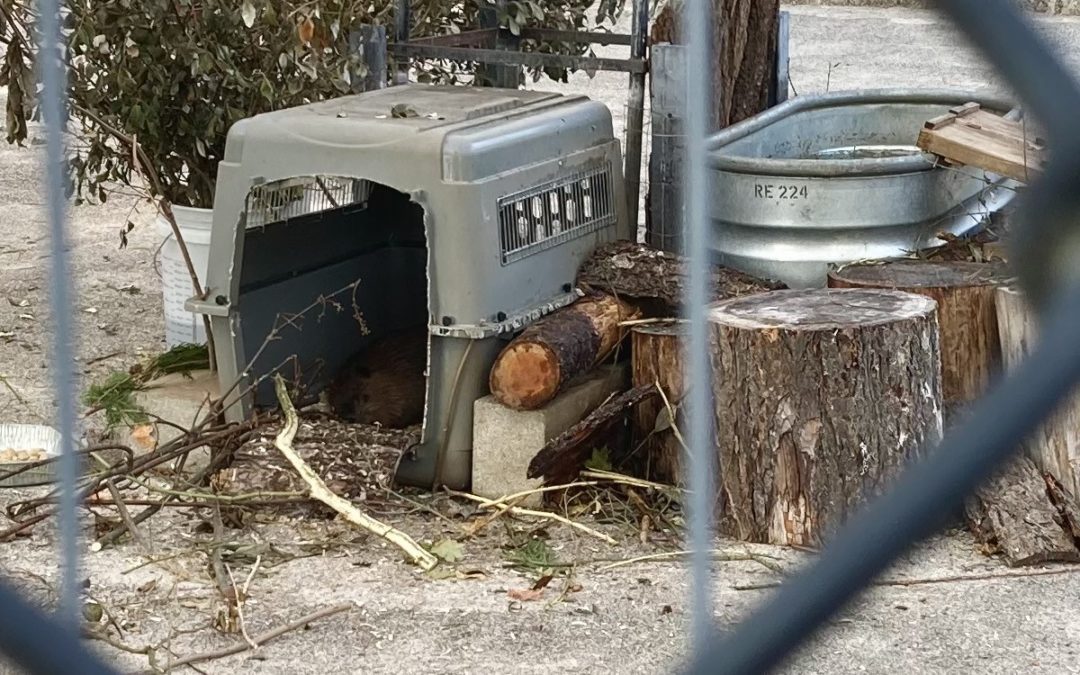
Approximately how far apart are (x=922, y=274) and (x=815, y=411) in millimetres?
829

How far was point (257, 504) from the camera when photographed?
11.0 feet

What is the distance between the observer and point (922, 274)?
12.4ft

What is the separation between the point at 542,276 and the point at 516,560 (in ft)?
2.59

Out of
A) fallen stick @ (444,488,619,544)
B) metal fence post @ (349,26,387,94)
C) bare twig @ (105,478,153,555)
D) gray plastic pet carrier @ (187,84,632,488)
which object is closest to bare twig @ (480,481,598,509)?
fallen stick @ (444,488,619,544)

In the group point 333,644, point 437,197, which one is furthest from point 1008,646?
point 437,197

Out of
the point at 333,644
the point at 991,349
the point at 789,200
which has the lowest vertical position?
the point at 333,644

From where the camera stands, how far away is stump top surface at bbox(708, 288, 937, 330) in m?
3.15

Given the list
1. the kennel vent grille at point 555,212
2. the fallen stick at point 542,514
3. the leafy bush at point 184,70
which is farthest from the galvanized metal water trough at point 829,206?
the fallen stick at point 542,514

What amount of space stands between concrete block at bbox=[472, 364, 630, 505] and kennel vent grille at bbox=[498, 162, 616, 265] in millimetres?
354

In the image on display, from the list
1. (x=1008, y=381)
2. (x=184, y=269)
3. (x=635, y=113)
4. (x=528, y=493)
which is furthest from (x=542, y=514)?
(x=1008, y=381)

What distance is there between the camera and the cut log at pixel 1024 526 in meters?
3.03

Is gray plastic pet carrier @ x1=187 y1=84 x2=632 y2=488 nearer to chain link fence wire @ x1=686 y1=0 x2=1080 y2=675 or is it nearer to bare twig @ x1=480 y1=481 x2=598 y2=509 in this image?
bare twig @ x1=480 y1=481 x2=598 y2=509

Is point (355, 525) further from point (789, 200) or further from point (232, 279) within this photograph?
point (789, 200)

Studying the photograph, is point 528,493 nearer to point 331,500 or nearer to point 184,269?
point 331,500
